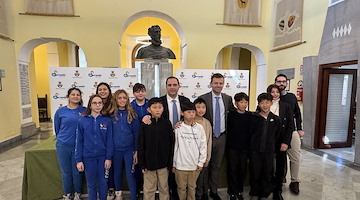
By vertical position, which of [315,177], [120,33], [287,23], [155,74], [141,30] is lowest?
[315,177]

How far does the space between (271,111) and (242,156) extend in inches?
25.5

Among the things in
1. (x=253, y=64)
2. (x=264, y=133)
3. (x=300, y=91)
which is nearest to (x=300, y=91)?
(x=300, y=91)

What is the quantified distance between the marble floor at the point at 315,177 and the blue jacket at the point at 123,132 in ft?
2.90

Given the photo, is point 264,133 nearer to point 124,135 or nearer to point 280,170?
point 280,170

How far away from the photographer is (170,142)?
214cm

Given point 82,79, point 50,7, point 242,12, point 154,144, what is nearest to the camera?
point 154,144

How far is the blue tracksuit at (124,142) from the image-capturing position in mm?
2184

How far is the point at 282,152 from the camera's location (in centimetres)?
254

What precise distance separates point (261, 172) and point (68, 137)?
2.18 meters

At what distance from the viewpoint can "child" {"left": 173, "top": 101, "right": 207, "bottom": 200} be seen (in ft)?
7.01

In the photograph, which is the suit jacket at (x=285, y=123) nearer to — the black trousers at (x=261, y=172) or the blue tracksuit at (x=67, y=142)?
the black trousers at (x=261, y=172)

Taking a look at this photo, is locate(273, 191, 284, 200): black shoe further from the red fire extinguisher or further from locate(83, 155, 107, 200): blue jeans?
the red fire extinguisher

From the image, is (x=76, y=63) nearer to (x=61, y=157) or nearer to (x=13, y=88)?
(x=13, y=88)

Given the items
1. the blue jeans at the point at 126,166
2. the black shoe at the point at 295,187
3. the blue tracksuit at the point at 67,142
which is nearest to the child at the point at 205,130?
the blue jeans at the point at 126,166
